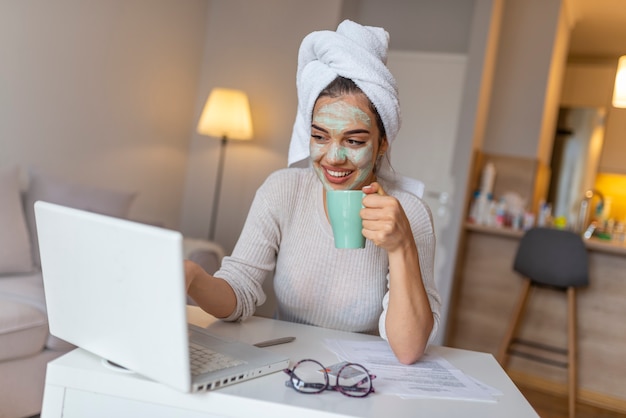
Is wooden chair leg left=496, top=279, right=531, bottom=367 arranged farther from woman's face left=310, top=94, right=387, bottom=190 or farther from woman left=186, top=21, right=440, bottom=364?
woman's face left=310, top=94, right=387, bottom=190

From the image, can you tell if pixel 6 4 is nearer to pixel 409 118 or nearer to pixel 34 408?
pixel 34 408

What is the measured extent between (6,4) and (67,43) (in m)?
0.43

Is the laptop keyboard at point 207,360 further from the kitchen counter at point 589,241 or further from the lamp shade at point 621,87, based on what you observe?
the lamp shade at point 621,87

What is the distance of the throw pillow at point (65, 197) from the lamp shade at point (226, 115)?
3.62 feet

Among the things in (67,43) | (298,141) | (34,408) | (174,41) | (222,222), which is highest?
(174,41)

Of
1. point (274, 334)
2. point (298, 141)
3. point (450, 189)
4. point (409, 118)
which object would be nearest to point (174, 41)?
point (409, 118)

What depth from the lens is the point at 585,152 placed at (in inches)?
217

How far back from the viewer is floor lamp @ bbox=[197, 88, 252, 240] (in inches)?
159

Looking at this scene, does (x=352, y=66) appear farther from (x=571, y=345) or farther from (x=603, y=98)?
(x=603, y=98)

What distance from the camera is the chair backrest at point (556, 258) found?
10.1 feet

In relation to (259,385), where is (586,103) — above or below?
above

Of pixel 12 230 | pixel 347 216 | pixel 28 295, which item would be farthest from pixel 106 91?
pixel 347 216

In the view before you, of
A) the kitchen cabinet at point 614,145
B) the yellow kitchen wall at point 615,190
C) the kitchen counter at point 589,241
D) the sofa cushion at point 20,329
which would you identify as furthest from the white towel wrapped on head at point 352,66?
the yellow kitchen wall at point 615,190

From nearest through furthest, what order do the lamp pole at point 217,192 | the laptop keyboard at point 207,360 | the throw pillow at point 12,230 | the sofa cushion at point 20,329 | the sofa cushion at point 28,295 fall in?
the laptop keyboard at point 207,360 < the sofa cushion at point 20,329 < the sofa cushion at point 28,295 < the throw pillow at point 12,230 < the lamp pole at point 217,192
